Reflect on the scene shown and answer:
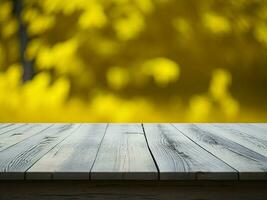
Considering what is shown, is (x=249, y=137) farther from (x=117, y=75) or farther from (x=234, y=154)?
(x=117, y=75)

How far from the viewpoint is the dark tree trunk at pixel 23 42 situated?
2539 mm

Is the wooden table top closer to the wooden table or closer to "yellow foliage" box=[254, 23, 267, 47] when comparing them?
the wooden table

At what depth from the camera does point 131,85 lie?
8.11ft

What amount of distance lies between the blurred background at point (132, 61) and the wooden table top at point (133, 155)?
0.71 m

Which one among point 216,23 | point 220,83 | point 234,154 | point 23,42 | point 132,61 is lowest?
point 234,154

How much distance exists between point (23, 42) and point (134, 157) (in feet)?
5.61

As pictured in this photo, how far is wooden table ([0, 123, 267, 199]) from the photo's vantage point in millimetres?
910

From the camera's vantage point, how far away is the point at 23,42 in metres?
2.59

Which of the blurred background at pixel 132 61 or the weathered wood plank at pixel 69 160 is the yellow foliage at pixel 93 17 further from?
the weathered wood plank at pixel 69 160

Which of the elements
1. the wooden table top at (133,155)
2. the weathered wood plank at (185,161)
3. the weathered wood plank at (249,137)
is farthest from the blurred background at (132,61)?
the weathered wood plank at (185,161)

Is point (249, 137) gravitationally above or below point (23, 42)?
below

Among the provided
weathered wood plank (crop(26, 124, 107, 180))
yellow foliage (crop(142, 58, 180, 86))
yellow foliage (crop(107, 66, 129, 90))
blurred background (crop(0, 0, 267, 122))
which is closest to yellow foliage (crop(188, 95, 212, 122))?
blurred background (crop(0, 0, 267, 122))

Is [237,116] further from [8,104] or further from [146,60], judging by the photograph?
[8,104]

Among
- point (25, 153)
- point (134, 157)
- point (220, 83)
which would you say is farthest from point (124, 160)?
point (220, 83)
